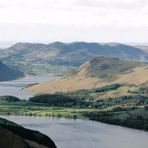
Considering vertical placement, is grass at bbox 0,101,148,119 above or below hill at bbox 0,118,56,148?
above

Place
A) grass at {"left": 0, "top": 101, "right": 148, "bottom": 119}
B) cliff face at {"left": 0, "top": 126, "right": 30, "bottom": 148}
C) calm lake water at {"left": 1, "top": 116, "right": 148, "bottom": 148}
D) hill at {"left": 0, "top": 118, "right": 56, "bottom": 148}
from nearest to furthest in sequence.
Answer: cliff face at {"left": 0, "top": 126, "right": 30, "bottom": 148}
hill at {"left": 0, "top": 118, "right": 56, "bottom": 148}
calm lake water at {"left": 1, "top": 116, "right": 148, "bottom": 148}
grass at {"left": 0, "top": 101, "right": 148, "bottom": 119}

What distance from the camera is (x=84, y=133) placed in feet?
382

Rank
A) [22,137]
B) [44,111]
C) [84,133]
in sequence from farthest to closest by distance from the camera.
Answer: [44,111] → [84,133] → [22,137]

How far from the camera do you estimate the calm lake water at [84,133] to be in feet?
337

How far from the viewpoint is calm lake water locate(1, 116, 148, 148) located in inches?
4048

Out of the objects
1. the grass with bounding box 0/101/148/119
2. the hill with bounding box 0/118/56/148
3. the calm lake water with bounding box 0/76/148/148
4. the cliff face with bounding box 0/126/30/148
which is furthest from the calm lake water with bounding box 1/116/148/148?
the cliff face with bounding box 0/126/30/148

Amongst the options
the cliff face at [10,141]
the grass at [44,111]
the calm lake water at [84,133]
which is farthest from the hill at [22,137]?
the grass at [44,111]

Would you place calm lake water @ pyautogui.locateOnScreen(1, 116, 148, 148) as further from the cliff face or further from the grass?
the cliff face

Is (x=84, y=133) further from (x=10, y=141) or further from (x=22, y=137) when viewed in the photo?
(x=10, y=141)

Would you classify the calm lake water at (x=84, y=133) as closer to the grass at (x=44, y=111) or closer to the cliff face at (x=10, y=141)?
the grass at (x=44, y=111)

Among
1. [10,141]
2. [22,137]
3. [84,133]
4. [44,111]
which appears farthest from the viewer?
[44,111]

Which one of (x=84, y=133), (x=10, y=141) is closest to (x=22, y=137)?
(x=10, y=141)

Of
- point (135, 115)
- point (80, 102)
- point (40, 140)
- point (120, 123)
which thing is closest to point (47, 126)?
point (120, 123)

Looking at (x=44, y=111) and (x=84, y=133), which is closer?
(x=84, y=133)
